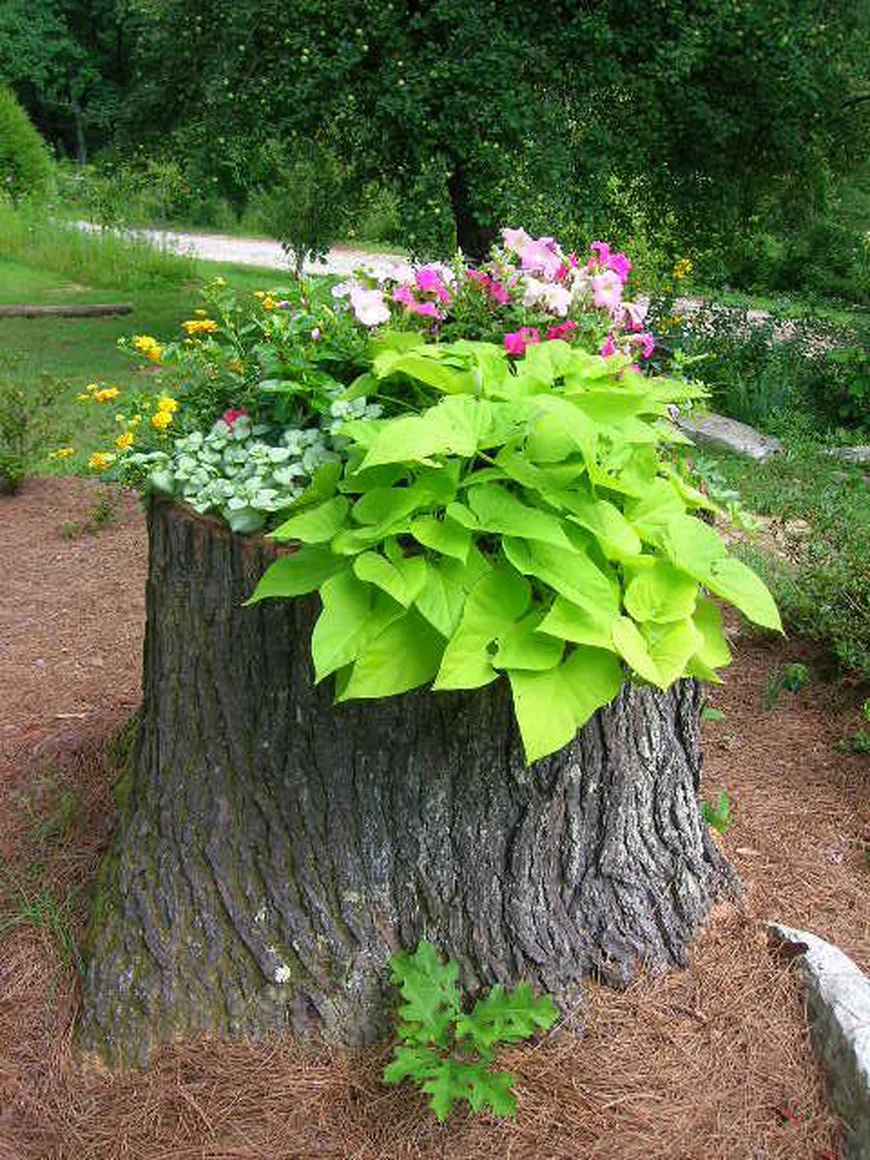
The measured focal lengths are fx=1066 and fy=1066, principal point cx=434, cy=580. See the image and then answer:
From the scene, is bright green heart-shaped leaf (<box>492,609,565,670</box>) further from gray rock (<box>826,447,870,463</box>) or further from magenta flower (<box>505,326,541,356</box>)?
gray rock (<box>826,447,870,463</box>)

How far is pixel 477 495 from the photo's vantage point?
5.77 ft

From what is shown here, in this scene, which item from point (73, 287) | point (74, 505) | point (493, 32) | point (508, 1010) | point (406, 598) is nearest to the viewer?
point (406, 598)

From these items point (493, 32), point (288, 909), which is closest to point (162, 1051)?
point (288, 909)

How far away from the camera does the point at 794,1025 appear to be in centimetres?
218

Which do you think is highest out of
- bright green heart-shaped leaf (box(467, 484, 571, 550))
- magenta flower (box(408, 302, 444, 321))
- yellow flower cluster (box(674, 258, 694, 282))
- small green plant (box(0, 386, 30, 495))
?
magenta flower (box(408, 302, 444, 321))

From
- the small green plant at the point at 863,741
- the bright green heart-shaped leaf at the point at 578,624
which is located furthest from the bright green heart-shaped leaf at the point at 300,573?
the small green plant at the point at 863,741

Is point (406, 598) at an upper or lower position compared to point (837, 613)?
upper

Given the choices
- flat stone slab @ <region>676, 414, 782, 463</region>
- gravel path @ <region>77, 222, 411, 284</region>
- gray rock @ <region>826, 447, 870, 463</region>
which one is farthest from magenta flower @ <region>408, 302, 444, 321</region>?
gravel path @ <region>77, 222, 411, 284</region>

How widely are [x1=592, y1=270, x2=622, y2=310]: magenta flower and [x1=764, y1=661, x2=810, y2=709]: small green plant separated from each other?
174 centimetres

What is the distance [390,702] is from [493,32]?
24.9 ft

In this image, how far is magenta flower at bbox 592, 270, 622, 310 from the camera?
89.1 inches

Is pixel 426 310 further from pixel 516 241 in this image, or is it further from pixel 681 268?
pixel 681 268

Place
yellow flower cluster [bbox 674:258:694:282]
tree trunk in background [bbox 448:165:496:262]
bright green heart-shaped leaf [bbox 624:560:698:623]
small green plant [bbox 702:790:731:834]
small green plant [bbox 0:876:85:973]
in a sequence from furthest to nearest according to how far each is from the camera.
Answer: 1. yellow flower cluster [bbox 674:258:694:282]
2. tree trunk in background [bbox 448:165:496:262]
3. small green plant [bbox 702:790:731:834]
4. small green plant [bbox 0:876:85:973]
5. bright green heart-shaped leaf [bbox 624:560:698:623]

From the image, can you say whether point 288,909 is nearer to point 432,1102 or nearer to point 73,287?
point 432,1102
